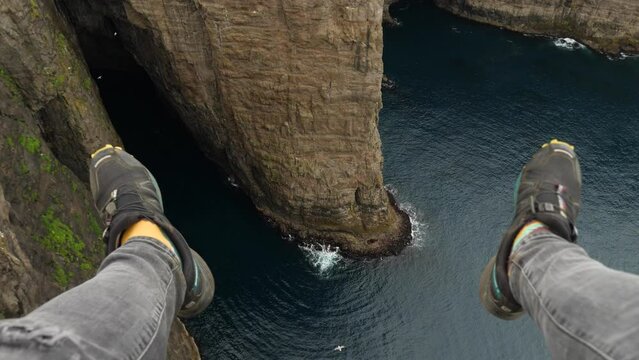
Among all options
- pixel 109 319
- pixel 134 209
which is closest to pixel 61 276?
pixel 134 209

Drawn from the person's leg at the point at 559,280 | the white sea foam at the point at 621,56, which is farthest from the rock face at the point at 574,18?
the person's leg at the point at 559,280

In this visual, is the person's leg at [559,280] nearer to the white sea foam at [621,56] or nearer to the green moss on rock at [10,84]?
the green moss on rock at [10,84]

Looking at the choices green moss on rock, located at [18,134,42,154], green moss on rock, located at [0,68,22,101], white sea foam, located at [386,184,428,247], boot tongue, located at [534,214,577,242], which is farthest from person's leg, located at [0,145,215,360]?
white sea foam, located at [386,184,428,247]

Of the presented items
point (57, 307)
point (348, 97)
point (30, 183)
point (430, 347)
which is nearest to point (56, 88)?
point (30, 183)

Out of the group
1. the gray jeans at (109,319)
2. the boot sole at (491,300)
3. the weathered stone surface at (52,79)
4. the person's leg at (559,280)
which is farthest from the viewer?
the weathered stone surface at (52,79)

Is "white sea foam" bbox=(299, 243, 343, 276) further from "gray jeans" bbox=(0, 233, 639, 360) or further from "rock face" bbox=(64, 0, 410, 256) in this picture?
"gray jeans" bbox=(0, 233, 639, 360)

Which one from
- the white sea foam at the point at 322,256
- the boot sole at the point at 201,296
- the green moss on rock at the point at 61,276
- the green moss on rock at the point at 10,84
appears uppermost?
the boot sole at the point at 201,296

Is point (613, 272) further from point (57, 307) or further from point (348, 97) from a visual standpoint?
point (348, 97)
